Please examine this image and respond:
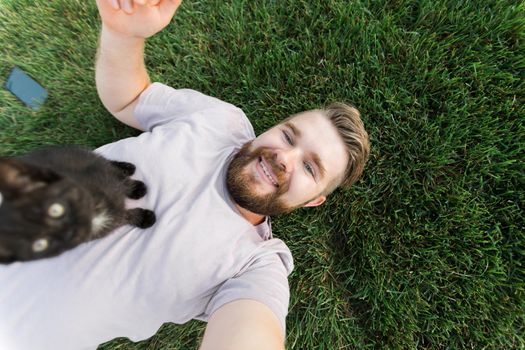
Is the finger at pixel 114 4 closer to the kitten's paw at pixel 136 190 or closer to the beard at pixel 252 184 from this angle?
the kitten's paw at pixel 136 190

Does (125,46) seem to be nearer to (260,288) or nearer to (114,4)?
(114,4)

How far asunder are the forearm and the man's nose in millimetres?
1106

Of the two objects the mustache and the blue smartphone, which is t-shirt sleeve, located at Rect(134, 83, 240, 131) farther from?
the blue smartphone

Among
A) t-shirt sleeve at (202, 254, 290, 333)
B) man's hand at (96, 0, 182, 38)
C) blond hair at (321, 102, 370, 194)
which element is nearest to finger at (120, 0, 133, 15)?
man's hand at (96, 0, 182, 38)

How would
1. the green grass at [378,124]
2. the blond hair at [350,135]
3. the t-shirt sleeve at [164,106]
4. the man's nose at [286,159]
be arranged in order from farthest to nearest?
1. the green grass at [378,124]
2. the blond hair at [350,135]
3. the t-shirt sleeve at [164,106]
4. the man's nose at [286,159]

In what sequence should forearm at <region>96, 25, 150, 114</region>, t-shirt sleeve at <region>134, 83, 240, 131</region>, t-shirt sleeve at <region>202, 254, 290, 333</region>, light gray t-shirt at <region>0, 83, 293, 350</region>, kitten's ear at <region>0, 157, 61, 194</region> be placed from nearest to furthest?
kitten's ear at <region>0, 157, 61, 194</region>, light gray t-shirt at <region>0, 83, 293, 350</region>, t-shirt sleeve at <region>202, 254, 290, 333</region>, forearm at <region>96, 25, 150, 114</region>, t-shirt sleeve at <region>134, 83, 240, 131</region>

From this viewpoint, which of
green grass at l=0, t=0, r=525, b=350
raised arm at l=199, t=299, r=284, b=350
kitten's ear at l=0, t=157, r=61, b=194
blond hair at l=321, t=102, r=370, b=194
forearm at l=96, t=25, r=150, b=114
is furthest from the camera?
green grass at l=0, t=0, r=525, b=350

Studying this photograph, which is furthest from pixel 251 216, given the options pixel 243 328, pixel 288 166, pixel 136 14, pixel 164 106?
pixel 136 14

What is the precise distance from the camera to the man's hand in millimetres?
1867

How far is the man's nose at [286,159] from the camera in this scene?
2324 millimetres

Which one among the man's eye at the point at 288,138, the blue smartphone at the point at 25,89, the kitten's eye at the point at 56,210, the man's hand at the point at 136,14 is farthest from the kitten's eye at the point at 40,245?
the blue smartphone at the point at 25,89

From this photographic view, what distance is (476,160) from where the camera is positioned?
2967mm

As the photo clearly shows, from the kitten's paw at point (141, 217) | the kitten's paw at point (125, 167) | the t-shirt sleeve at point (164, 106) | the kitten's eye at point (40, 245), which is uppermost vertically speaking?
the kitten's eye at point (40, 245)

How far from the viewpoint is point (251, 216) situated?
8.14ft
